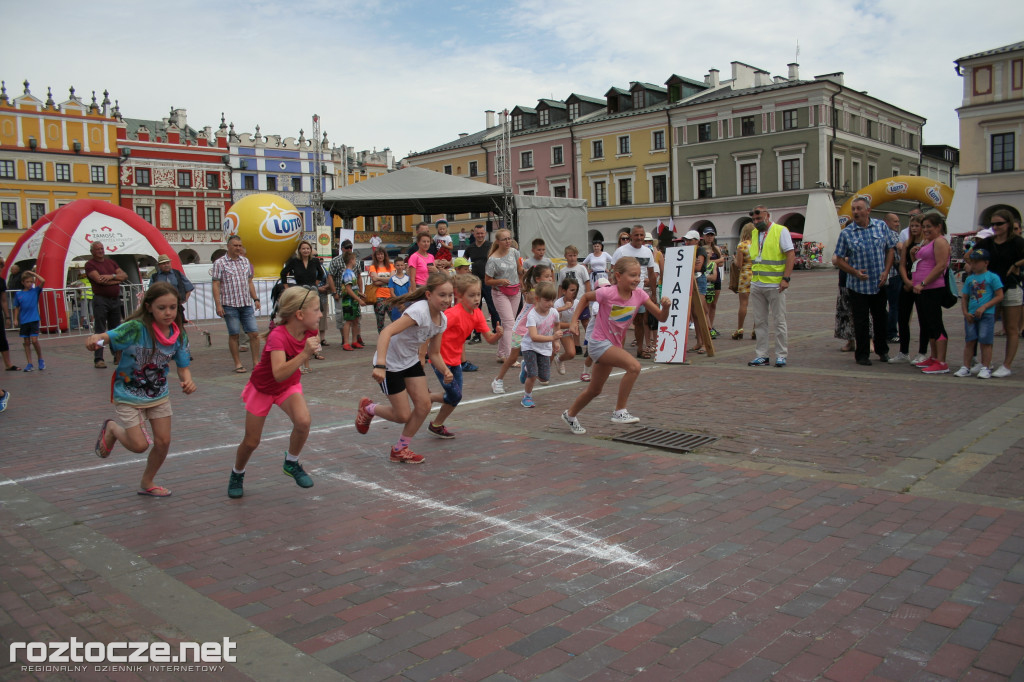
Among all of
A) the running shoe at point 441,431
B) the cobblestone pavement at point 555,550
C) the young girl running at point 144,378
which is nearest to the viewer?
the cobblestone pavement at point 555,550

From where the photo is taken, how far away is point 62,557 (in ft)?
13.5

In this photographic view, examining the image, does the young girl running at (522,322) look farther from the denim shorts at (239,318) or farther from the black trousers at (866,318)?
the denim shorts at (239,318)

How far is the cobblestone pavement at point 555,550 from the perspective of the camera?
2990mm

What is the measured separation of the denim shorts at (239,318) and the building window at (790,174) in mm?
45443

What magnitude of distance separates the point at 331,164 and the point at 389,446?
77.6m

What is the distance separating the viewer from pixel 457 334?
7.14 m

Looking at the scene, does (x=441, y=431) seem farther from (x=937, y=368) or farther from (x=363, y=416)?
(x=937, y=368)

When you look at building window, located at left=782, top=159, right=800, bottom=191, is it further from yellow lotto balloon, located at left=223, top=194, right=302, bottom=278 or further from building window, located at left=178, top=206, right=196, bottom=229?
building window, located at left=178, top=206, right=196, bottom=229

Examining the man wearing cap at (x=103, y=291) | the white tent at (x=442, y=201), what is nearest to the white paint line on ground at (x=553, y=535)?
the man wearing cap at (x=103, y=291)

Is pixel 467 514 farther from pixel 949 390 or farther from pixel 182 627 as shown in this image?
pixel 949 390

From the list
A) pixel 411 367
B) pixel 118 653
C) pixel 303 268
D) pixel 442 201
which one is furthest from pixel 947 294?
pixel 442 201

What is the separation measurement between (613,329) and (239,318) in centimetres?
710

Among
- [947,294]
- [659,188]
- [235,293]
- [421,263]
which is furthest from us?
[659,188]

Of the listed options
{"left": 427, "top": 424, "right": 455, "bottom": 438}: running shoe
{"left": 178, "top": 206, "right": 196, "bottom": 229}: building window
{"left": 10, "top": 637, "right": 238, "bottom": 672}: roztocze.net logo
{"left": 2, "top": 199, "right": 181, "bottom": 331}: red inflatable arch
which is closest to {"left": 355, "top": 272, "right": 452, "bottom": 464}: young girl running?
{"left": 427, "top": 424, "right": 455, "bottom": 438}: running shoe
